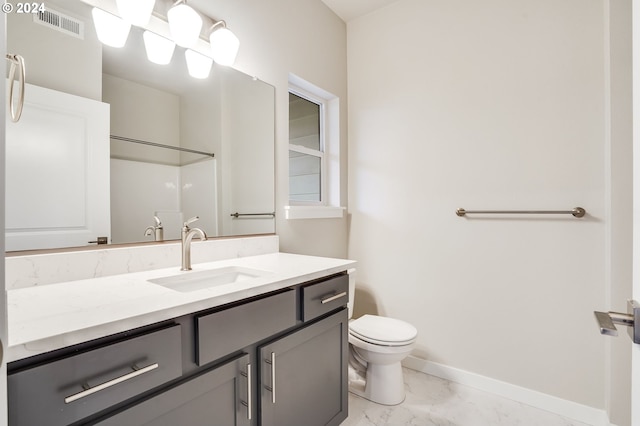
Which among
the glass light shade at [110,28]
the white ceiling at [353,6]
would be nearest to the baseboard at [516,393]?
the glass light shade at [110,28]

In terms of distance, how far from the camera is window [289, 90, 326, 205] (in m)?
2.18

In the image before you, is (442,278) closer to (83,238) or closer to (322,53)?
(322,53)

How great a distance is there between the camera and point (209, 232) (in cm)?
153

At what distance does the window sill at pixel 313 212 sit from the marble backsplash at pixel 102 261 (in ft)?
1.35

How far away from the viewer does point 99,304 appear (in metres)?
0.81

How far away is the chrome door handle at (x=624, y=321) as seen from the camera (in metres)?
0.52

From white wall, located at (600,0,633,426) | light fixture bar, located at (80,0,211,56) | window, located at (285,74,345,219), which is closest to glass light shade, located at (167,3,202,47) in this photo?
light fixture bar, located at (80,0,211,56)

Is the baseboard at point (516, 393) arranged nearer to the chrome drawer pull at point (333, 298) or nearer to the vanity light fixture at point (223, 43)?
the chrome drawer pull at point (333, 298)

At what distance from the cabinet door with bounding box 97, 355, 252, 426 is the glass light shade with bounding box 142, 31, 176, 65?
1.31 m

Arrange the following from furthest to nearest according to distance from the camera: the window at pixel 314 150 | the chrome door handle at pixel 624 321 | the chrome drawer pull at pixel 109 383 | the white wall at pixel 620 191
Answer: the window at pixel 314 150 → the white wall at pixel 620 191 → the chrome drawer pull at pixel 109 383 → the chrome door handle at pixel 624 321

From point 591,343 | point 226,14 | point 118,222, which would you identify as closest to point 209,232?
point 118,222

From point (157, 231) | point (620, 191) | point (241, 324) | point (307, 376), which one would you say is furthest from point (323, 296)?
point (620, 191)

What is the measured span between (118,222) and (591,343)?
2.35m

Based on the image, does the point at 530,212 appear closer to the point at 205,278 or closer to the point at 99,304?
the point at 205,278
